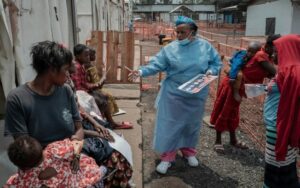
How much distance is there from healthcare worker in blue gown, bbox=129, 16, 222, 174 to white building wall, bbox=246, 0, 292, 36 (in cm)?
1849

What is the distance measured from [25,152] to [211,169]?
2.76m

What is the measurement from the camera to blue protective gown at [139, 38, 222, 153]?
387cm

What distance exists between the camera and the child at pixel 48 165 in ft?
6.61

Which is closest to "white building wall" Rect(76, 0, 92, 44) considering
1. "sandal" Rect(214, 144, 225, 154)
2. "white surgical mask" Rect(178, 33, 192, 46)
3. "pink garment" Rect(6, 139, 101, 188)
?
"sandal" Rect(214, 144, 225, 154)

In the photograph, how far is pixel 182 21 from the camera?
388 centimetres

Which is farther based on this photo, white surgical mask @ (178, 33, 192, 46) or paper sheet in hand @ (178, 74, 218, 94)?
white surgical mask @ (178, 33, 192, 46)

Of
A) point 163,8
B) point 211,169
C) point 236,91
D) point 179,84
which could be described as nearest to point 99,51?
point 236,91

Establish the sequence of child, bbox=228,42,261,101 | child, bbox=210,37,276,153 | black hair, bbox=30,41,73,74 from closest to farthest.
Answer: black hair, bbox=30,41,73,74
child, bbox=210,37,276,153
child, bbox=228,42,261,101

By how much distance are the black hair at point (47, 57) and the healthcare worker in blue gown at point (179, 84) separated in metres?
1.71

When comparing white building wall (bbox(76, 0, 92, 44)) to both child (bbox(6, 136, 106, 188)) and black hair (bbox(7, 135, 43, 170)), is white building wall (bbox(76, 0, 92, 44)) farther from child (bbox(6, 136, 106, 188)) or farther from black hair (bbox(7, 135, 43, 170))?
black hair (bbox(7, 135, 43, 170))

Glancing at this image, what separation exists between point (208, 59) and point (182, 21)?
524mm

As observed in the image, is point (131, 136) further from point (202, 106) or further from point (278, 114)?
point (278, 114)

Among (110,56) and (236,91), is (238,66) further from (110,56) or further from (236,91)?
(110,56)

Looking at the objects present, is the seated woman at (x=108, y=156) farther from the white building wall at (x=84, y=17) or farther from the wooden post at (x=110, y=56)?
the white building wall at (x=84, y=17)
